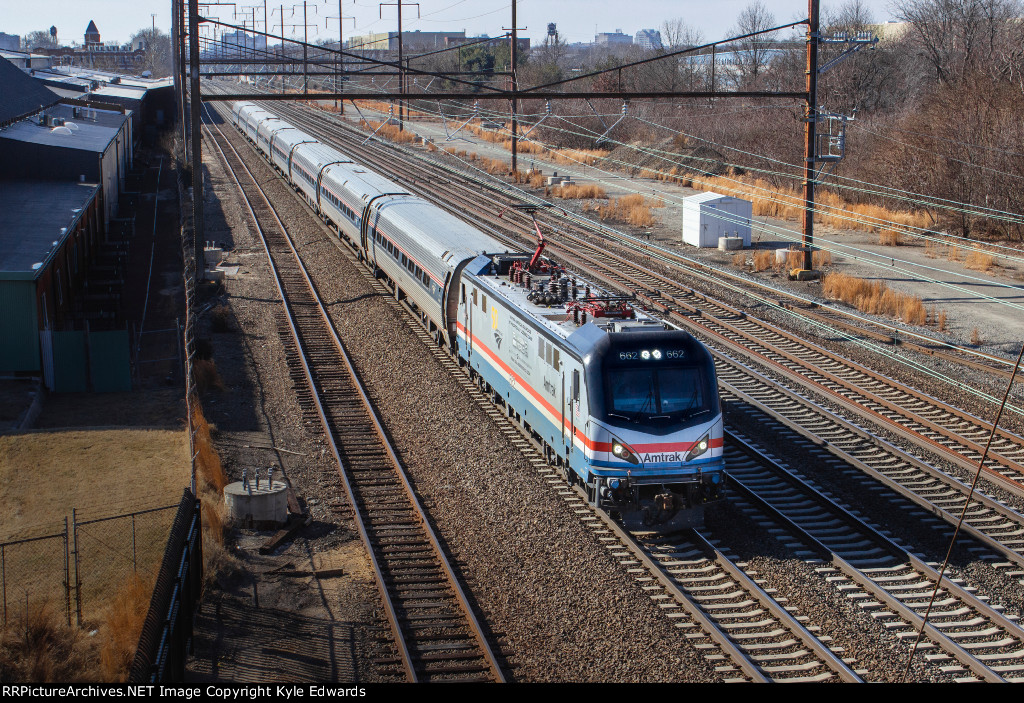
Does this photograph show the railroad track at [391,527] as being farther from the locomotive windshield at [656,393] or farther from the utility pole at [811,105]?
the utility pole at [811,105]

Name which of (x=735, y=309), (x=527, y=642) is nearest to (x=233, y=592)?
(x=527, y=642)

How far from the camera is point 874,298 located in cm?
2609

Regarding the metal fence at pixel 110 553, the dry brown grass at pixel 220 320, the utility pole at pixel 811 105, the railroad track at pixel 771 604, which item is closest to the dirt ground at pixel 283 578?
the metal fence at pixel 110 553

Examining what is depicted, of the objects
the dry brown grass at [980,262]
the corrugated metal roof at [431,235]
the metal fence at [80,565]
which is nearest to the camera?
the metal fence at [80,565]

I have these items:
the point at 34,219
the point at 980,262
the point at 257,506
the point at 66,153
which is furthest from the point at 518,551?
the point at 66,153

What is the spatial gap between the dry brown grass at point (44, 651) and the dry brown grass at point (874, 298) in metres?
20.8

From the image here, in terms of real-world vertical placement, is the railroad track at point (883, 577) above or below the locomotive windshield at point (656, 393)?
below

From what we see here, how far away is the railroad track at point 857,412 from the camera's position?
46.2 feet

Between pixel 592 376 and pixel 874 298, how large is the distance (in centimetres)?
1611

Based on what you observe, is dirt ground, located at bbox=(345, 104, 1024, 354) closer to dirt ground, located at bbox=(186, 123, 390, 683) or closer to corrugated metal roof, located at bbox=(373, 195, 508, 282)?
corrugated metal roof, located at bbox=(373, 195, 508, 282)

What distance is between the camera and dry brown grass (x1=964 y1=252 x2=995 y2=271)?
31516 mm

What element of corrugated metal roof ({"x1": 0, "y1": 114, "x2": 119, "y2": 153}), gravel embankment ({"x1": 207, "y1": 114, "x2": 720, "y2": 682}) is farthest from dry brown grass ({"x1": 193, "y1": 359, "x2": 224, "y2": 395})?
corrugated metal roof ({"x1": 0, "y1": 114, "x2": 119, "y2": 153})

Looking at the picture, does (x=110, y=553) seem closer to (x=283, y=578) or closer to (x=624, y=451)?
(x=283, y=578)

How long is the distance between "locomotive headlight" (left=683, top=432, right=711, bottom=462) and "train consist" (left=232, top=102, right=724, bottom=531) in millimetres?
13
